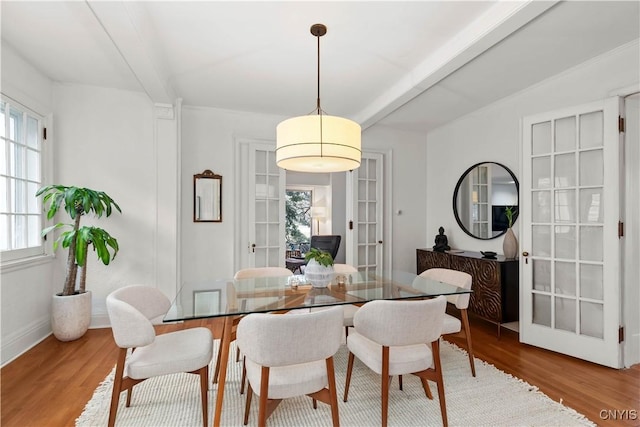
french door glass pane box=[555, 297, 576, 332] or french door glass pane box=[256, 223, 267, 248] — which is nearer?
french door glass pane box=[555, 297, 576, 332]

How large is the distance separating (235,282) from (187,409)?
872 millimetres

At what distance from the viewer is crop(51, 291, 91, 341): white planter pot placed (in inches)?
117

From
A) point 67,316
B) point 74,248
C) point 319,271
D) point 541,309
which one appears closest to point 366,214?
point 541,309

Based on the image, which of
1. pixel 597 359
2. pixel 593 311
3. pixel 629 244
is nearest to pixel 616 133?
pixel 629 244

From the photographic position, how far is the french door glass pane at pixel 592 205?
2633mm

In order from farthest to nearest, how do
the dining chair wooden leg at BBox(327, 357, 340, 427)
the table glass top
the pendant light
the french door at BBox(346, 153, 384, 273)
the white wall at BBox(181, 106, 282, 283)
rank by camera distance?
the french door at BBox(346, 153, 384, 273) < the white wall at BBox(181, 106, 282, 283) < the pendant light < the table glass top < the dining chair wooden leg at BBox(327, 357, 340, 427)

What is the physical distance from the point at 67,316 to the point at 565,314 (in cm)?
450

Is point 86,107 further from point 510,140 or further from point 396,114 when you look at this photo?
point 510,140

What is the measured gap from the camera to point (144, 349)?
74.7 inches

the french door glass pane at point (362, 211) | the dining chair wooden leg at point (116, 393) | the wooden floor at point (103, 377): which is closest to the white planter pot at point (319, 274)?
the dining chair wooden leg at point (116, 393)

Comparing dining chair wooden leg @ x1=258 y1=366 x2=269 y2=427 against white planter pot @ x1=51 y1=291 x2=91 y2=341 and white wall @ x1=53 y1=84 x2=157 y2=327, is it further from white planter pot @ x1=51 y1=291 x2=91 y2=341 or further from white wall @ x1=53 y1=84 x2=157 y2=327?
white wall @ x1=53 y1=84 x2=157 y2=327

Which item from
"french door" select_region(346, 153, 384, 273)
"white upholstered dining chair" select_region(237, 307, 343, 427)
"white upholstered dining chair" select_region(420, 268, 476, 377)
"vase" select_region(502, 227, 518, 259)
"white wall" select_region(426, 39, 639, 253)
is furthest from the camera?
"french door" select_region(346, 153, 384, 273)

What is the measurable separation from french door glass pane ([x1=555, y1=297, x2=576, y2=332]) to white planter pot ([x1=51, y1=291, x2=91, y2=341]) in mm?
4394

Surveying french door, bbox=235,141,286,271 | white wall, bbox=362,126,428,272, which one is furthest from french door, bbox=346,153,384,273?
french door, bbox=235,141,286,271
